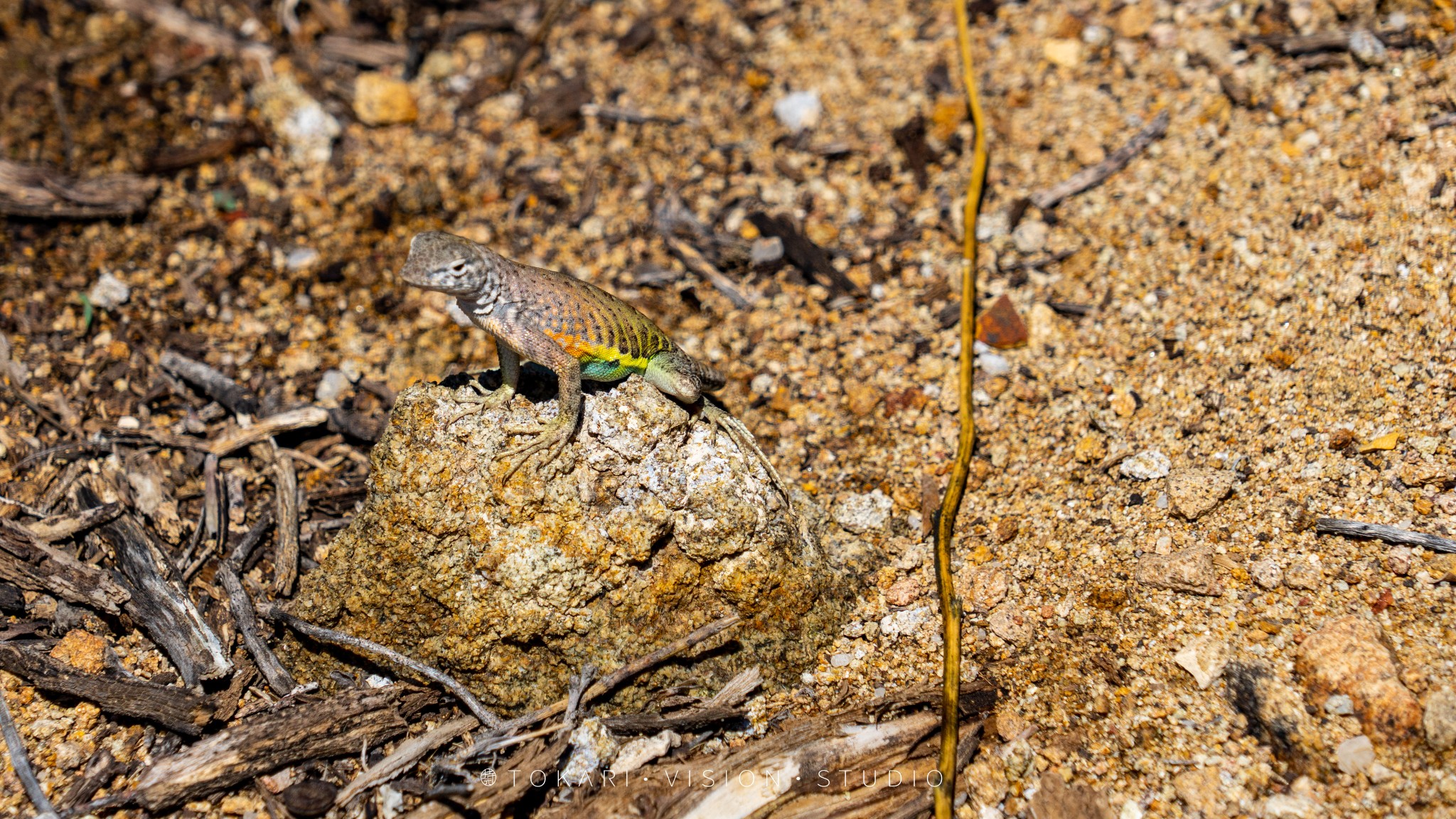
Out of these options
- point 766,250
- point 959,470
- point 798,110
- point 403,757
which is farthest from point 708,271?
point 403,757

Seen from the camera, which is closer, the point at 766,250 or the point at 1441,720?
the point at 1441,720

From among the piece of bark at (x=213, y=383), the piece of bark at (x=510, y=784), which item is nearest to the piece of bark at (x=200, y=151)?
the piece of bark at (x=213, y=383)

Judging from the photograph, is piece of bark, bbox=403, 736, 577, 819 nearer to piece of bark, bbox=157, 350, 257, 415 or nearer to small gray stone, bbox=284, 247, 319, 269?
piece of bark, bbox=157, 350, 257, 415

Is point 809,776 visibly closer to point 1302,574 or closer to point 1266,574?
point 1266,574

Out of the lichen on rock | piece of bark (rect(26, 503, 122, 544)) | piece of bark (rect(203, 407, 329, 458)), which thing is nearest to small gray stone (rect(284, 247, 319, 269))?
piece of bark (rect(203, 407, 329, 458))

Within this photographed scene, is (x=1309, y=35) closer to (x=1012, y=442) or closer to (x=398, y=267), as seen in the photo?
(x=1012, y=442)

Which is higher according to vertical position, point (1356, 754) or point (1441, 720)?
point (1441, 720)
